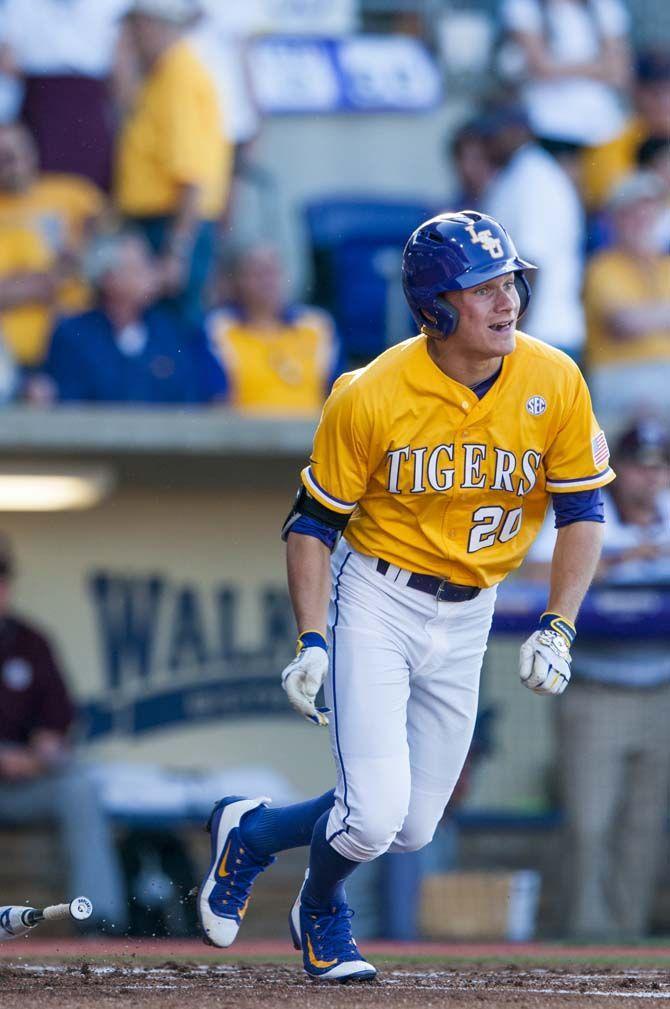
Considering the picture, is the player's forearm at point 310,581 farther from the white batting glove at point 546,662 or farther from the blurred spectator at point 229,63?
the blurred spectator at point 229,63

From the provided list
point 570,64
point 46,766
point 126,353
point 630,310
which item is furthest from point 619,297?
point 46,766

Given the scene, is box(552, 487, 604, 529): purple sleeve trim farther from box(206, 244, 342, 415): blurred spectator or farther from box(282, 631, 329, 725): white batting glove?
box(206, 244, 342, 415): blurred spectator

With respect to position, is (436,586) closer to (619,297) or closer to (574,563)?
(574,563)

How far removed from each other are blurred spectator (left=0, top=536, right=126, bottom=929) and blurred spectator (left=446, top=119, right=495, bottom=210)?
9.48ft

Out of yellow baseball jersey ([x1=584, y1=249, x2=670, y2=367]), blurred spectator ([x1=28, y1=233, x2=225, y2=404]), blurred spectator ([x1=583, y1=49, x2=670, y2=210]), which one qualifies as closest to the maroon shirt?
blurred spectator ([x1=28, y1=233, x2=225, y2=404])

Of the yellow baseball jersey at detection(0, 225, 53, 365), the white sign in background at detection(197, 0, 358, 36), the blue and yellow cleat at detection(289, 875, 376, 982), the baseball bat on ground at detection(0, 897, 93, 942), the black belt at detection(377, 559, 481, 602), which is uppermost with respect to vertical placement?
the white sign in background at detection(197, 0, 358, 36)

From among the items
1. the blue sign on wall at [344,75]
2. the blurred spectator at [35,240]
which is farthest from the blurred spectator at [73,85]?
the blue sign on wall at [344,75]

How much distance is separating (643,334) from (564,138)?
1211mm

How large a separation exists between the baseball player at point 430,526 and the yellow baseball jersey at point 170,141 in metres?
4.47

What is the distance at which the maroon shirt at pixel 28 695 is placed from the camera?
25.2 ft

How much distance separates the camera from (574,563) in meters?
4.11

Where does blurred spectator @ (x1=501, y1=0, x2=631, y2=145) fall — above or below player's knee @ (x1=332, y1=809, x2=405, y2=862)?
above

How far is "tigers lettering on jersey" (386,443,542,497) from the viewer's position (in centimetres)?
398

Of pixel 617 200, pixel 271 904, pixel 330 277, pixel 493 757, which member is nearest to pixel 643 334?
pixel 617 200
